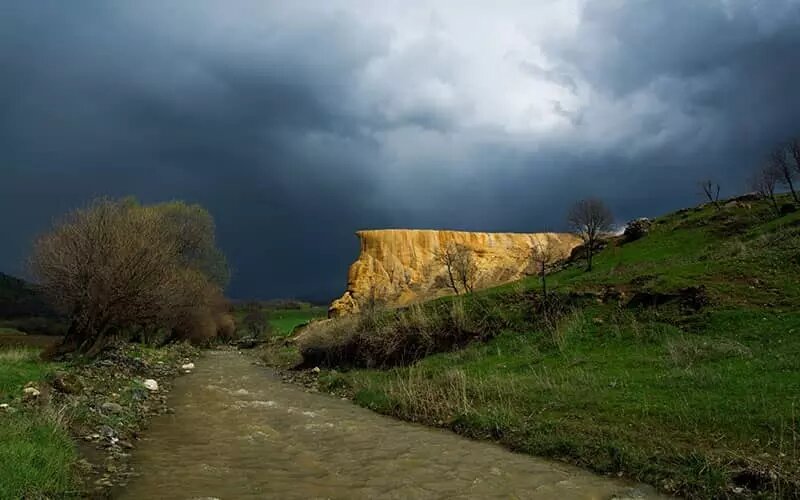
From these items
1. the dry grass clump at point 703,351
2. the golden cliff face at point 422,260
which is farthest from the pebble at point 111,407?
the golden cliff face at point 422,260

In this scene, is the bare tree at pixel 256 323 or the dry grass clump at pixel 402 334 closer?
the dry grass clump at pixel 402 334

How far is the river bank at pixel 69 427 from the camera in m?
8.86

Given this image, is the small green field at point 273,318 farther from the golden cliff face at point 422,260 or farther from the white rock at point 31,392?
the white rock at point 31,392

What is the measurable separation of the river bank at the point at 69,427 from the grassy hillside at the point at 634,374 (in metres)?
8.36

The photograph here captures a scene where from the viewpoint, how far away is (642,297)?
85.5 feet

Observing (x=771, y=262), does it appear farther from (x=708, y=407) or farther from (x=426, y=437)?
(x=426, y=437)

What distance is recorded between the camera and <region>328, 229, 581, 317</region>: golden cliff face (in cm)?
8006

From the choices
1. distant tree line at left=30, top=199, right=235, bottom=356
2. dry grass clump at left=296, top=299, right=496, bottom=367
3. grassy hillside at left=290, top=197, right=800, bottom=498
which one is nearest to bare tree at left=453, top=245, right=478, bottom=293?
dry grass clump at left=296, top=299, right=496, bottom=367

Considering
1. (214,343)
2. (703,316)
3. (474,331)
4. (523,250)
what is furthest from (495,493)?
(214,343)

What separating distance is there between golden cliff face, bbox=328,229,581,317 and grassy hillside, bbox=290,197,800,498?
45.4 meters

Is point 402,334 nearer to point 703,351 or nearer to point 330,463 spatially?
point 703,351

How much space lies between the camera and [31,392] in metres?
15.9

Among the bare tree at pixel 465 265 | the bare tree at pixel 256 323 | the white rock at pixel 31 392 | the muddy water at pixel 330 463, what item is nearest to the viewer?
the muddy water at pixel 330 463

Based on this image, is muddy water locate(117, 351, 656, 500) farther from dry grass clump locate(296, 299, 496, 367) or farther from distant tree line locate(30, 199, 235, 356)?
distant tree line locate(30, 199, 235, 356)
